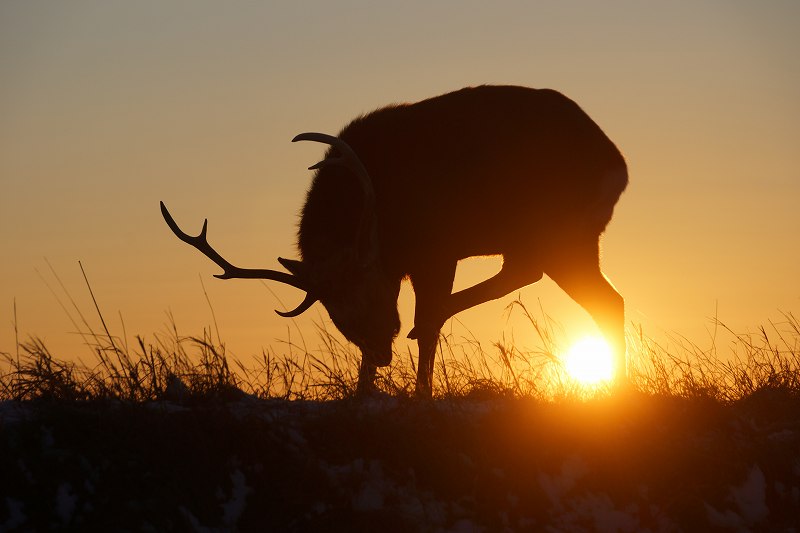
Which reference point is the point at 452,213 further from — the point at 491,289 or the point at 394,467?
the point at 394,467

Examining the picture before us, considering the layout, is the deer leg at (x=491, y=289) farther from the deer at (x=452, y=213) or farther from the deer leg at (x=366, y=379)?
the deer leg at (x=366, y=379)

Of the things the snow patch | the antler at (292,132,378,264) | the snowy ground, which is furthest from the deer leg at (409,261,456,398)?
the snow patch

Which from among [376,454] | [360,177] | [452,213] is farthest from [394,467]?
[360,177]

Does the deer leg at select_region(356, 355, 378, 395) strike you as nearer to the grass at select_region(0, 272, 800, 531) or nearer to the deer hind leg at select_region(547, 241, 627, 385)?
the grass at select_region(0, 272, 800, 531)

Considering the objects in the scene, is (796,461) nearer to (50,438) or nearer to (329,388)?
(329,388)

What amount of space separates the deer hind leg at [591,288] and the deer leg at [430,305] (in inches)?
34.8

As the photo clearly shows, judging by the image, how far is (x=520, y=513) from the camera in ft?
17.6

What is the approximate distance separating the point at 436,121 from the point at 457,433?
12.8ft

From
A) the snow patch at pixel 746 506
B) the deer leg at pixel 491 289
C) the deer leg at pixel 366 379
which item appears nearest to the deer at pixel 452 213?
the deer leg at pixel 491 289

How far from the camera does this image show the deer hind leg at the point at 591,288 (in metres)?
8.72

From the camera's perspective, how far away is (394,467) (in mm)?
5332

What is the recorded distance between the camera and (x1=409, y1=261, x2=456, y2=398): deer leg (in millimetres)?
8461

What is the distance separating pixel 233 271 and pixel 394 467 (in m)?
4.18

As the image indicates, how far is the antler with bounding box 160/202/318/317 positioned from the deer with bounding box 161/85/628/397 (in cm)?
1
